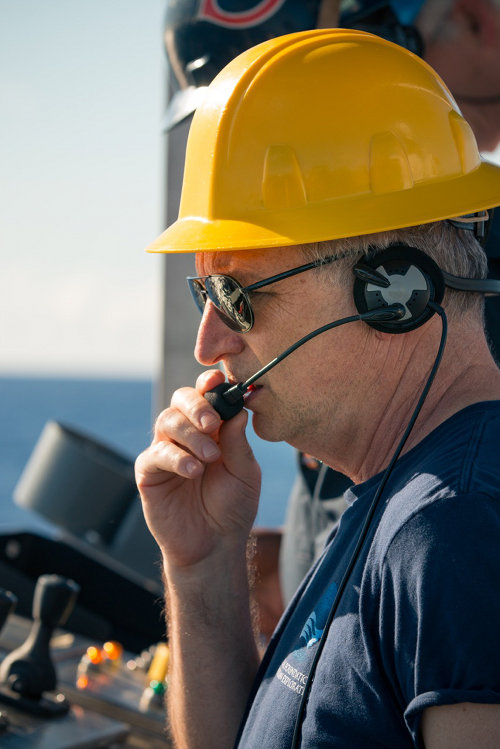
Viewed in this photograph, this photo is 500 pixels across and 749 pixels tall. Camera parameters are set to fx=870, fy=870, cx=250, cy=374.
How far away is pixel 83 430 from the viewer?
31844mm

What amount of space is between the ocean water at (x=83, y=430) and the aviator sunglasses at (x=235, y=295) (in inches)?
64.6

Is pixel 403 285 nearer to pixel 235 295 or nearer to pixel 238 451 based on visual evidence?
pixel 235 295

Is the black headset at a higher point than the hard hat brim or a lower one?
lower

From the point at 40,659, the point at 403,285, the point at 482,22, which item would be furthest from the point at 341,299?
the point at 482,22

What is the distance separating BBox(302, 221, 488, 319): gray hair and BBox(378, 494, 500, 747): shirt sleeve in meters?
0.37

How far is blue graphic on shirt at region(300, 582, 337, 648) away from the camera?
110cm

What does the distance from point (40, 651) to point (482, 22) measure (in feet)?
6.01

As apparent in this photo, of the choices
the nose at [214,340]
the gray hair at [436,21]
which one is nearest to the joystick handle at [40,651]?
the nose at [214,340]

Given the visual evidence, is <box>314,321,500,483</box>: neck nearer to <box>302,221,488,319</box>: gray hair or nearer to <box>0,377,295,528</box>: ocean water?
<box>302,221,488,319</box>: gray hair

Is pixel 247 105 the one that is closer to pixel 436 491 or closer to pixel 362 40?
pixel 362 40

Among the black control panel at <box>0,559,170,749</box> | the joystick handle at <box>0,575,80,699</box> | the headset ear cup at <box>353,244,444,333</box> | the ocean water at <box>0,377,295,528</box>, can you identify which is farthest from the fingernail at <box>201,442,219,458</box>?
the ocean water at <box>0,377,295,528</box>

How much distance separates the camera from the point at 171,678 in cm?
158

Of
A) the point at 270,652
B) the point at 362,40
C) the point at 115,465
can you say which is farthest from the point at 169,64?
the point at 270,652

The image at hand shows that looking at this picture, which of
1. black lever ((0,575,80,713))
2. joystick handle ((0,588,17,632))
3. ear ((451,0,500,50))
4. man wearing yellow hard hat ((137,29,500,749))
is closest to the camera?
man wearing yellow hard hat ((137,29,500,749))
